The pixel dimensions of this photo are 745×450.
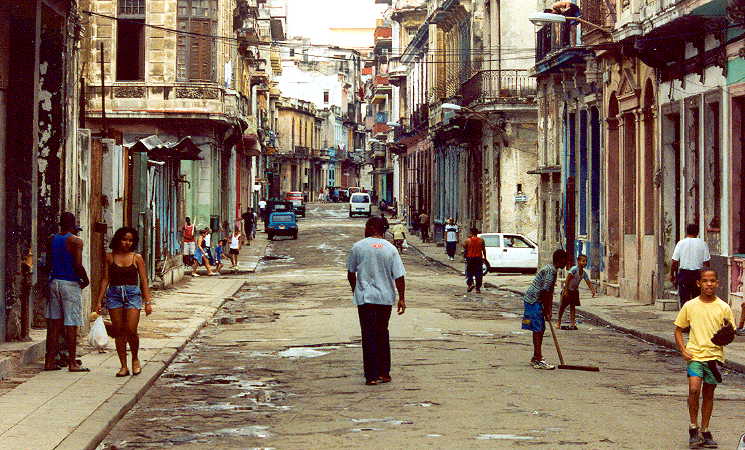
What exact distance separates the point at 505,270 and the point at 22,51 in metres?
25.0

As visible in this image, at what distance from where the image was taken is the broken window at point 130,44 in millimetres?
42688

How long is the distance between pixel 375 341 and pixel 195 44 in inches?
1215

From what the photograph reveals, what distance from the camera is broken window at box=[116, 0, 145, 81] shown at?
42688 mm

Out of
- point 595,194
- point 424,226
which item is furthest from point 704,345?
point 424,226

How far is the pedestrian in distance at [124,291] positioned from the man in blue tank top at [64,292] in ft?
1.79

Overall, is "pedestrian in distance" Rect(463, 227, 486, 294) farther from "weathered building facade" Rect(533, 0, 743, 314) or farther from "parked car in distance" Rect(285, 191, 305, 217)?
"parked car in distance" Rect(285, 191, 305, 217)

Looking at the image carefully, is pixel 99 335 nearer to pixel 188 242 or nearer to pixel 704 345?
pixel 704 345

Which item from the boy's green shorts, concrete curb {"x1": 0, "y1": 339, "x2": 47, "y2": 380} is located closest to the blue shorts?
the boy's green shorts

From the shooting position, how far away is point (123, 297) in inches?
544

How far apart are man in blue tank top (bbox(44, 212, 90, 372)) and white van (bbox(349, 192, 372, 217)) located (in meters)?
72.5

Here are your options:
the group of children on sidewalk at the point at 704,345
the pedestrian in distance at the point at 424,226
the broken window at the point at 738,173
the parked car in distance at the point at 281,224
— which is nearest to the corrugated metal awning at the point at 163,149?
the broken window at the point at 738,173

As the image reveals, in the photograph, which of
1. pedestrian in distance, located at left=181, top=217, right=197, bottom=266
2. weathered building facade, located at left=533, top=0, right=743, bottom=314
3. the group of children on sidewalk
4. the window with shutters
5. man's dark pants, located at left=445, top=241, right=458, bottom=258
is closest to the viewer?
the group of children on sidewalk

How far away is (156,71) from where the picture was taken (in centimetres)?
4275

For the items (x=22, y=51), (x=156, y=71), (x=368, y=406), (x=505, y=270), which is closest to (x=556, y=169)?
(x=505, y=270)
